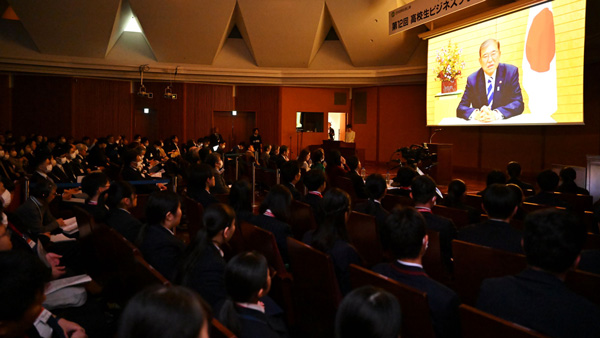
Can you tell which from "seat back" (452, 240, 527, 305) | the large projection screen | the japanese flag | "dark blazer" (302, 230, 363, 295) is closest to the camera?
"seat back" (452, 240, 527, 305)

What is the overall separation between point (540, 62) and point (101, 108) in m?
12.8

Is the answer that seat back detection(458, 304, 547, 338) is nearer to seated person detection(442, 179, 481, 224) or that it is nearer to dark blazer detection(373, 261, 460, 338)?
dark blazer detection(373, 261, 460, 338)

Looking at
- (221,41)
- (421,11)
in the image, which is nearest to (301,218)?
(421,11)

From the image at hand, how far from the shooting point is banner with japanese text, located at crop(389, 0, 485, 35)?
9969 mm

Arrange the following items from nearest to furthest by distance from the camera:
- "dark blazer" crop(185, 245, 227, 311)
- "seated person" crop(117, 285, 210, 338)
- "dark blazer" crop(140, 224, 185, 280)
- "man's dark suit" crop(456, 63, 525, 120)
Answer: "seated person" crop(117, 285, 210, 338)
"dark blazer" crop(185, 245, 227, 311)
"dark blazer" crop(140, 224, 185, 280)
"man's dark suit" crop(456, 63, 525, 120)

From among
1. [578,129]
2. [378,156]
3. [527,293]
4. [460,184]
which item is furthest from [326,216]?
[378,156]

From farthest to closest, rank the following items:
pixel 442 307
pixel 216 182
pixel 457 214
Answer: pixel 216 182
pixel 457 214
pixel 442 307

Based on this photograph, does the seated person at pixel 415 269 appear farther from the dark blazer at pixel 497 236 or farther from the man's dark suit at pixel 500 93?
the man's dark suit at pixel 500 93

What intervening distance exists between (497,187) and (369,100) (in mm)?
13782

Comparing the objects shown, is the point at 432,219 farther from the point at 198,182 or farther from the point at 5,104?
the point at 5,104

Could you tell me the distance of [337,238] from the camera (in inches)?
111

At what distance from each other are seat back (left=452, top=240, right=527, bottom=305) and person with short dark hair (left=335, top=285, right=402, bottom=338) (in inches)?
52.1

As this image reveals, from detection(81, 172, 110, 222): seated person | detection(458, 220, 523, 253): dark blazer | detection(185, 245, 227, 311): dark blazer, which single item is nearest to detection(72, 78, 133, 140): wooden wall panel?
detection(81, 172, 110, 222): seated person

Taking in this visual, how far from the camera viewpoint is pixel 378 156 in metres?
16.3
